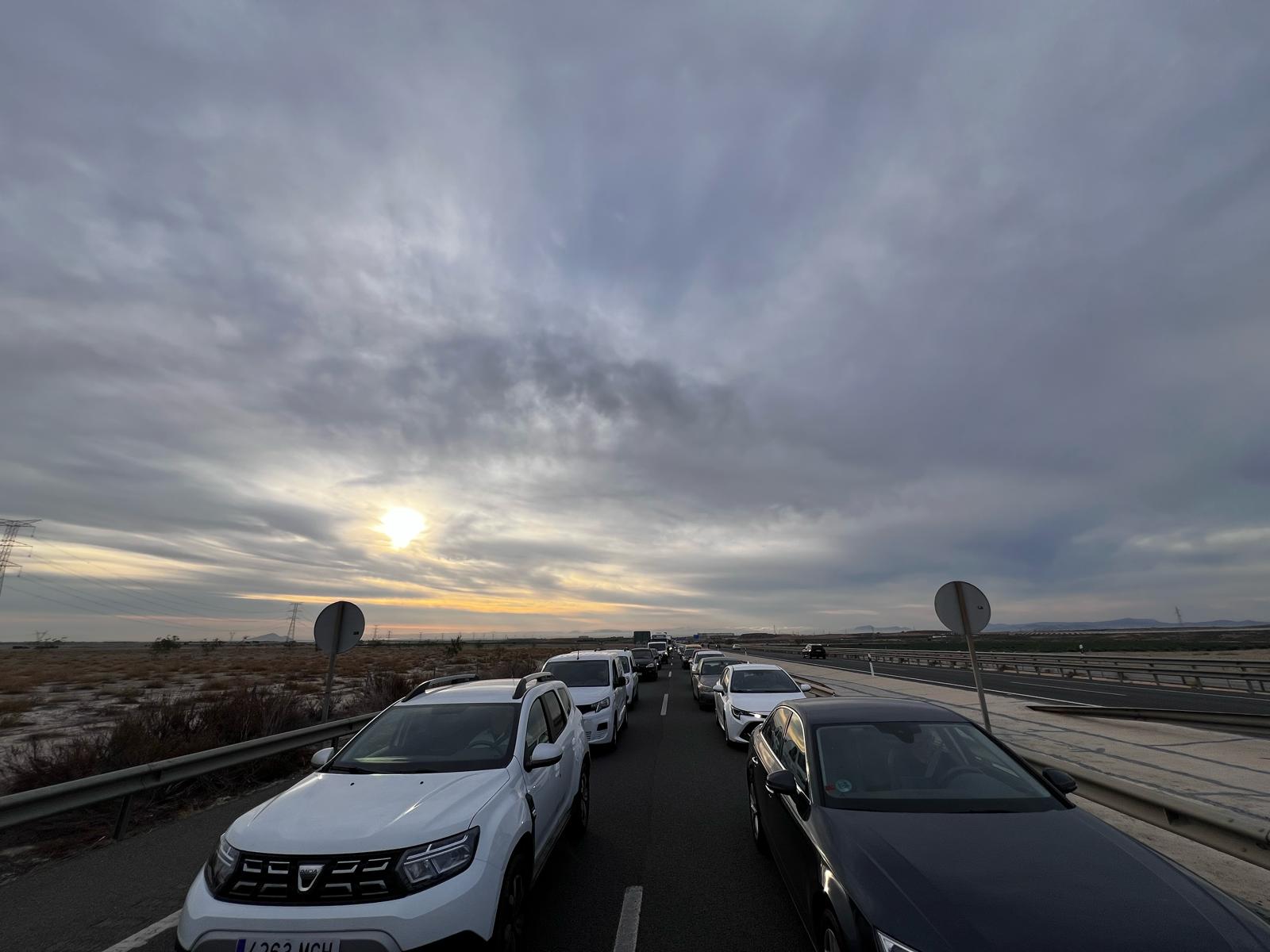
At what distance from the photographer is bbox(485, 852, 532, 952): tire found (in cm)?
361

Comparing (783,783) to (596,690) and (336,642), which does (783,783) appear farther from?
(336,642)

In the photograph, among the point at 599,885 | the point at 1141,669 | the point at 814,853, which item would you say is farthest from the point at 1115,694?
the point at 814,853

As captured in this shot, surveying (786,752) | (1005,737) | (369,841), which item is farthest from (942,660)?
(369,841)

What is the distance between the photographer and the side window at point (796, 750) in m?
4.47

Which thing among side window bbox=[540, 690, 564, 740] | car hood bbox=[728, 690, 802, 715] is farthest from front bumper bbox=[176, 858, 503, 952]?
car hood bbox=[728, 690, 802, 715]

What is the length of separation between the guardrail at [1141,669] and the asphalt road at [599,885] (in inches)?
931

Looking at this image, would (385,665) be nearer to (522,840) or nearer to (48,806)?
(48,806)

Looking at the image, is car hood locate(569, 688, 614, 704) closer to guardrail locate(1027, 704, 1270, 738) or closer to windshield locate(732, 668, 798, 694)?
windshield locate(732, 668, 798, 694)

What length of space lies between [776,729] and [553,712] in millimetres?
2319

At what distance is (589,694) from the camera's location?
11648 mm

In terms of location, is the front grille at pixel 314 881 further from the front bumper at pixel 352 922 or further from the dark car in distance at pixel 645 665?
the dark car in distance at pixel 645 665

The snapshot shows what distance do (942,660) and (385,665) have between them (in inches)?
1471

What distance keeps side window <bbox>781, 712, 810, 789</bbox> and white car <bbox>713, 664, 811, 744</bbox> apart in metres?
4.85

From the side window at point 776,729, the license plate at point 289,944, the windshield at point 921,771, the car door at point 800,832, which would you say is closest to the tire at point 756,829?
the side window at point 776,729
